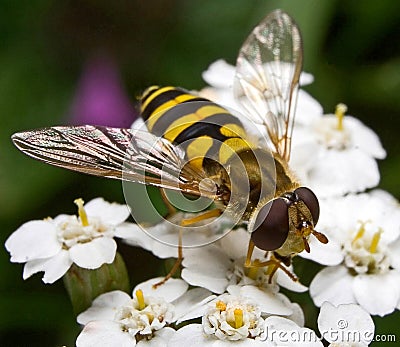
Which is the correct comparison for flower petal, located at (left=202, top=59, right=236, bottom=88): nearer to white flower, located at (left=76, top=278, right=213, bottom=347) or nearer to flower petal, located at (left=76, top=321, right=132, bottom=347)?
white flower, located at (left=76, top=278, right=213, bottom=347)

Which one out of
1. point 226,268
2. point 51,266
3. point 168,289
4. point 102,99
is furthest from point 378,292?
point 102,99

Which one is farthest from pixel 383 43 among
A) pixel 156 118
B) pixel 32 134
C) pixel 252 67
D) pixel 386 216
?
pixel 32 134

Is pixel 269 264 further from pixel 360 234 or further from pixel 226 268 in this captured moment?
pixel 360 234

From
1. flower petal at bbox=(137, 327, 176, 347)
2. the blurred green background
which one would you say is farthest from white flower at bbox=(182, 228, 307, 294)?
the blurred green background

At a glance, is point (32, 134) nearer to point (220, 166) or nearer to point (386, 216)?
point (220, 166)

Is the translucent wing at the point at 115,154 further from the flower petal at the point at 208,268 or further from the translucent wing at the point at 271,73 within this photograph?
the translucent wing at the point at 271,73

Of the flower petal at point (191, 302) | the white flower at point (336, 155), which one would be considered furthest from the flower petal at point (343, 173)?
the flower petal at point (191, 302)
